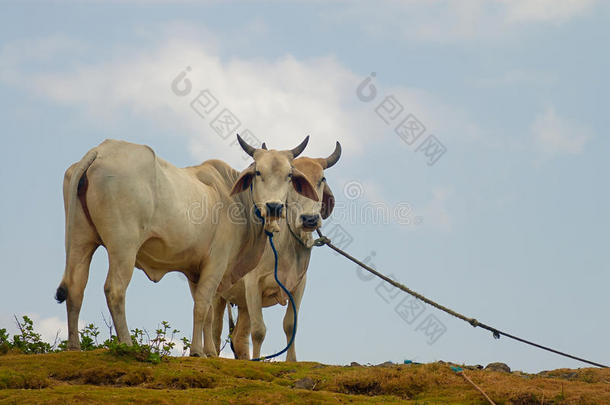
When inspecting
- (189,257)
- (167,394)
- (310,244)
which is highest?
(310,244)

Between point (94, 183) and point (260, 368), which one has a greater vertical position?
point (94, 183)

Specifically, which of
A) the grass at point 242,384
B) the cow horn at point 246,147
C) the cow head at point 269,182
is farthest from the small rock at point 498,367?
the cow horn at point 246,147

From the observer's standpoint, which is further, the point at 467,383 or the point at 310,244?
the point at 310,244

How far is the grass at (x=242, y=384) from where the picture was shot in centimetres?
647

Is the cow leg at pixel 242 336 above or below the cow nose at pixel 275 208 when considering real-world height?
below

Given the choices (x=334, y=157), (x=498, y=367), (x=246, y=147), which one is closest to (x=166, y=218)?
(x=246, y=147)

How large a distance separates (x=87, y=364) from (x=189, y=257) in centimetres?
165

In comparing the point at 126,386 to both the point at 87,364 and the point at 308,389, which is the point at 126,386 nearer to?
the point at 87,364

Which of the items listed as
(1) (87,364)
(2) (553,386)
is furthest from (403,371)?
(1) (87,364)

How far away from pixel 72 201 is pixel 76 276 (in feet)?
2.51

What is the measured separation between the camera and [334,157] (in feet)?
36.3

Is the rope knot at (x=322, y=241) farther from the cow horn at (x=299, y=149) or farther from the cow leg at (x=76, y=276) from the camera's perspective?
the cow leg at (x=76, y=276)

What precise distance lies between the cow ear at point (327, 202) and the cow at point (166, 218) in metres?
1.64

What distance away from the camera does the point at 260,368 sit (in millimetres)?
8086
